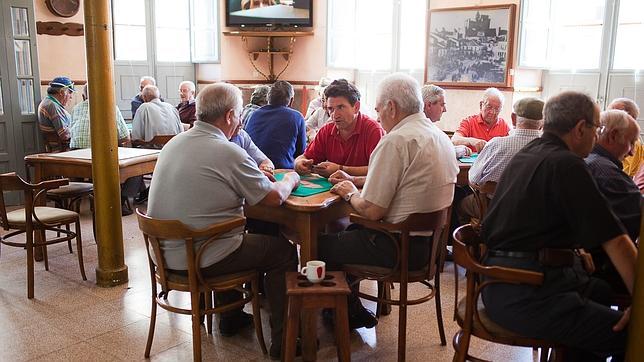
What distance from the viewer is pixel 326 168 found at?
330 cm

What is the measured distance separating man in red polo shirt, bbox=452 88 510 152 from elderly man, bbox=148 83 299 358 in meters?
2.49

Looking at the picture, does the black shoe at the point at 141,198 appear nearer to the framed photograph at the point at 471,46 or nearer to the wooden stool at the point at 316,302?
the framed photograph at the point at 471,46

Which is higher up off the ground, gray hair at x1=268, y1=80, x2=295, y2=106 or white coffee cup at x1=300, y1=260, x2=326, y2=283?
gray hair at x1=268, y1=80, x2=295, y2=106

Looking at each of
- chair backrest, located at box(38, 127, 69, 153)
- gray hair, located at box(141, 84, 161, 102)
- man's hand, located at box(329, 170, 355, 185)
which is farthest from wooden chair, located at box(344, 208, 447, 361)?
chair backrest, located at box(38, 127, 69, 153)

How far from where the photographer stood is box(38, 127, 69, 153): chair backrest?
5988 millimetres

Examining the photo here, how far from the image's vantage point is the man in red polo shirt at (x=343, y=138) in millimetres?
3305

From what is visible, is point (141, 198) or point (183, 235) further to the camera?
point (141, 198)

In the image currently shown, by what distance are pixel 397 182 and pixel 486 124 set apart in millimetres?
2531

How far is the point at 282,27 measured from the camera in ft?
27.6

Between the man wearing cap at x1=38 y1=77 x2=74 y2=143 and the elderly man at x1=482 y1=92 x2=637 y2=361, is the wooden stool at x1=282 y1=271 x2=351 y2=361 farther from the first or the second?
the man wearing cap at x1=38 y1=77 x2=74 y2=143

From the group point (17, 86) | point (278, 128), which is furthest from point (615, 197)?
point (17, 86)

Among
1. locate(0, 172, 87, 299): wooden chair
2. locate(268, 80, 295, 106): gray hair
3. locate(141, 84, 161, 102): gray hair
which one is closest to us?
locate(0, 172, 87, 299): wooden chair

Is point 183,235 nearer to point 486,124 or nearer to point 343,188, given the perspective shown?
point 343,188

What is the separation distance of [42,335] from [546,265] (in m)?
2.56
